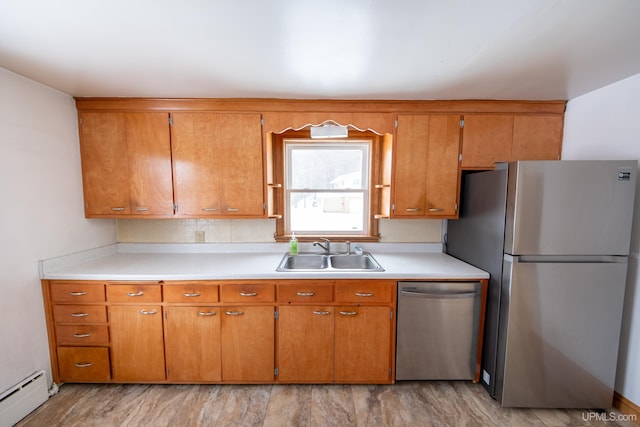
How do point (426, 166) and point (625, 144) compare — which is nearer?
point (625, 144)

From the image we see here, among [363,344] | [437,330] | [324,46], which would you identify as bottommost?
[363,344]

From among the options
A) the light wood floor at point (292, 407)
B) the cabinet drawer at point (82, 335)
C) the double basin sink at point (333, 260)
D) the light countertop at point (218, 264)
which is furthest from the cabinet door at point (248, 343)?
the cabinet drawer at point (82, 335)

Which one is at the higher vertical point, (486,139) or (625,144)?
(486,139)

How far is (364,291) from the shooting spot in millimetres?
1857

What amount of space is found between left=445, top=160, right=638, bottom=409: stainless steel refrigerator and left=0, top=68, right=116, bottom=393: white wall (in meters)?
3.22

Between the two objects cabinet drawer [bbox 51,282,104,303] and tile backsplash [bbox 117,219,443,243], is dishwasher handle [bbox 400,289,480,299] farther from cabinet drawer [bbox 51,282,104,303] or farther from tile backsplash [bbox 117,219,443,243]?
cabinet drawer [bbox 51,282,104,303]

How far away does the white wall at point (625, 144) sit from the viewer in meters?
1.63

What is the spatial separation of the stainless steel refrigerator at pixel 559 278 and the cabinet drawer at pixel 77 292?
2865mm

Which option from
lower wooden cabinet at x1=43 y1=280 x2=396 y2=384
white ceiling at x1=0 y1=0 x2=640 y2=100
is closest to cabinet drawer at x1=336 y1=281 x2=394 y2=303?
lower wooden cabinet at x1=43 y1=280 x2=396 y2=384

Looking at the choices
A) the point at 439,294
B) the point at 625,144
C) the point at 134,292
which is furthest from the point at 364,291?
the point at 625,144

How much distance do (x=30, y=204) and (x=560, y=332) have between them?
3665mm

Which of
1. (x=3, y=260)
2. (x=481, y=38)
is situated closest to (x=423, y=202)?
(x=481, y=38)

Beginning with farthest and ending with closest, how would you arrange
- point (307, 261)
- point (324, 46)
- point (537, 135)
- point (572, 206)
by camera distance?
point (307, 261) → point (537, 135) → point (572, 206) → point (324, 46)

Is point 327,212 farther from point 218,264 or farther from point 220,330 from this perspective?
point 220,330
